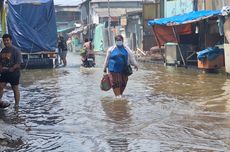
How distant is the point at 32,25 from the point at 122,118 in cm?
1303

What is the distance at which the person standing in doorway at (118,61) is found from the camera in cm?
1103

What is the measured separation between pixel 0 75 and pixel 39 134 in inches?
108

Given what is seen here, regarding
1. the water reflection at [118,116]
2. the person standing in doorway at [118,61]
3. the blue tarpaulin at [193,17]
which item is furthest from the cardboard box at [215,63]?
the water reflection at [118,116]

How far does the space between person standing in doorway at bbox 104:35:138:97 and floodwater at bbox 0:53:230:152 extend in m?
0.45

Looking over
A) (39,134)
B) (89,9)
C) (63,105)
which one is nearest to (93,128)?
(39,134)

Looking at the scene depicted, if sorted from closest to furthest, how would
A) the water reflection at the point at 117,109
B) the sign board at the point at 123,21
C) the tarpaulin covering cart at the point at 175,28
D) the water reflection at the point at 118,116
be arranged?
the water reflection at the point at 118,116, the water reflection at the point at 117,109, the tarpaulin covering cart at the point at 175,28, the sign board at the point at 123,21

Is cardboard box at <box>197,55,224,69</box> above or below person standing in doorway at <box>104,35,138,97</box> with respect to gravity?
below

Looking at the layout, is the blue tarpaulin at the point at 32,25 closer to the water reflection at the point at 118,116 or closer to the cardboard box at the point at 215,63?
the cardboard box at the point at 215,63

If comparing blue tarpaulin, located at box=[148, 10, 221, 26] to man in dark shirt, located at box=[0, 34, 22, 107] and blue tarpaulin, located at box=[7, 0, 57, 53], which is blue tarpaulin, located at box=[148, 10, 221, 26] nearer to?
blue tarpaulin, located at box=[7, 0, 57, 53]

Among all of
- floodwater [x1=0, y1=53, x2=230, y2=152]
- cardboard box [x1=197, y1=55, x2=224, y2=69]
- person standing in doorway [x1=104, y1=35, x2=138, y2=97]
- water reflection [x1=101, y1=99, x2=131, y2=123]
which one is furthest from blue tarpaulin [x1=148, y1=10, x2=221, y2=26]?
water reflection [x1=101, y1=99, x2=131, y2=123]

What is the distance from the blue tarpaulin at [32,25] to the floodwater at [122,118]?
6470 millimetres

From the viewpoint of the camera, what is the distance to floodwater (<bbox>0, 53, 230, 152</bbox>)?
21.4 feet

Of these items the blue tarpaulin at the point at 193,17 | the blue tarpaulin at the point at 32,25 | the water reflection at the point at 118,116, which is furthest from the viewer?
the blue tarpaulin at the point at 32,25

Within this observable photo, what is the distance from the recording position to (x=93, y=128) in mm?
7730
